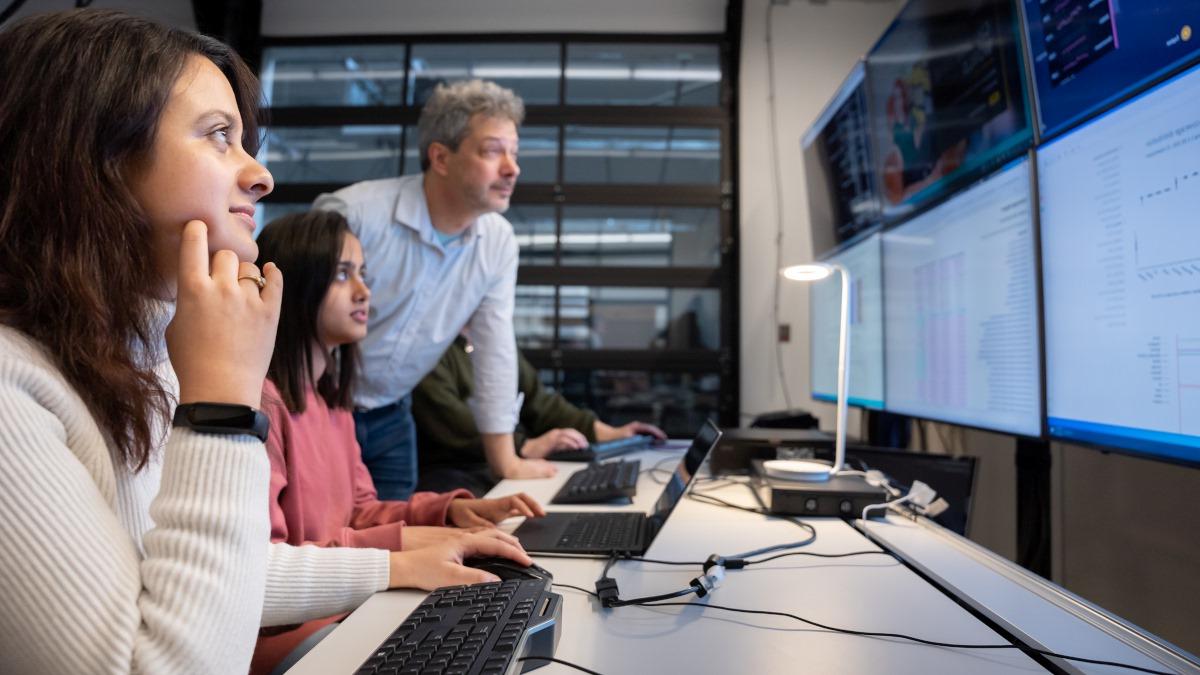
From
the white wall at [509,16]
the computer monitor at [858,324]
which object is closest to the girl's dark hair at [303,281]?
the computer monitor at [858,324]

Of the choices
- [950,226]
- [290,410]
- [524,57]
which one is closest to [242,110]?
[290,410]

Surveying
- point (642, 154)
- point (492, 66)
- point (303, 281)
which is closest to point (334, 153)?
point (492, 66)

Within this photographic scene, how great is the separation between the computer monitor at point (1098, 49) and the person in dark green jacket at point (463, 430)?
1.38 m

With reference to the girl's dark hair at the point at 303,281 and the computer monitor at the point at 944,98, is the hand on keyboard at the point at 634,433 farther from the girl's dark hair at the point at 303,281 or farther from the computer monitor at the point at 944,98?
the girl's dark hair at the point at 303,281

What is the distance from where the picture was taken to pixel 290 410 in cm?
113

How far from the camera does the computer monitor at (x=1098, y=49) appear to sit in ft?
3.00

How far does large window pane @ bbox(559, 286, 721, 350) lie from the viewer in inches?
144

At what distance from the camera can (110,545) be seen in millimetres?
500

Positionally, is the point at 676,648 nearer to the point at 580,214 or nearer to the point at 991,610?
the point at 991,610

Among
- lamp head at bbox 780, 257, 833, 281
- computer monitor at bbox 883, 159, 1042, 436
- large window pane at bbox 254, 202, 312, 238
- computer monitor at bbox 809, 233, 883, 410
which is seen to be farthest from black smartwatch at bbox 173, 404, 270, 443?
large window pane at bbox 254, 202, 312, 238

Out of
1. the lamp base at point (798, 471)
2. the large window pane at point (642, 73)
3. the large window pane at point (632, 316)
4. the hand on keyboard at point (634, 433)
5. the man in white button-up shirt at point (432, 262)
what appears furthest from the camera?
the large window pane at point (642, 73)

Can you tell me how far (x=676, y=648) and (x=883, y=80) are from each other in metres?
1.84

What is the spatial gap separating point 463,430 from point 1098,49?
190cm

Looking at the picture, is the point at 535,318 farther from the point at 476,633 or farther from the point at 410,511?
the point at 476,633
